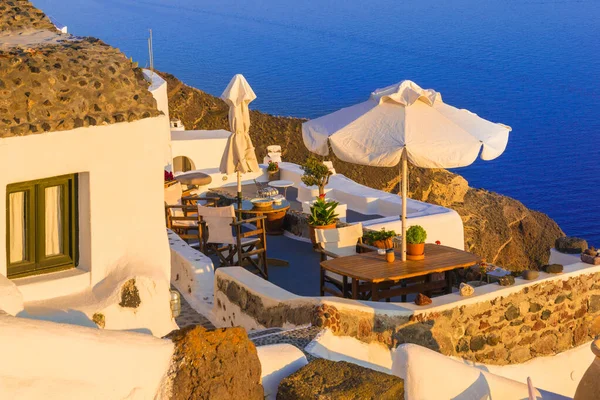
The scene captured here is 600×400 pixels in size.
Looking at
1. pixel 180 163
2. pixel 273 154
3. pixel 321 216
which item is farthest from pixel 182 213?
pixel 180 163

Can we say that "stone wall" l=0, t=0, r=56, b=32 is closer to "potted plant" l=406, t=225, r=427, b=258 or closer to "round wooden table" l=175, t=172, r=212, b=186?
"potted plant" l=406, t=225, r=427, b=258

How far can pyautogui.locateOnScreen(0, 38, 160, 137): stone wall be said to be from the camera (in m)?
7.43

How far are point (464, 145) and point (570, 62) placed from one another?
91.2 m

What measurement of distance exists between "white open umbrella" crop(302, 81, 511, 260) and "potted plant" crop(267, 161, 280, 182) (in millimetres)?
7741

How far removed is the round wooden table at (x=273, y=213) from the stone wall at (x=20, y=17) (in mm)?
5111

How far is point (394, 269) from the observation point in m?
10.7

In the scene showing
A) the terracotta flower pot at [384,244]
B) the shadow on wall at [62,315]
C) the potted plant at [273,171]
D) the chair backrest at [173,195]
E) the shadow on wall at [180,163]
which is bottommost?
the shadow on wall at [62,315]

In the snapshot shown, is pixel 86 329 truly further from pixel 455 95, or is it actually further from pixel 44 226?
pixel 455 95

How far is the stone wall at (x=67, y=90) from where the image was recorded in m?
7.43

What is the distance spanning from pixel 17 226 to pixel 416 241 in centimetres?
503

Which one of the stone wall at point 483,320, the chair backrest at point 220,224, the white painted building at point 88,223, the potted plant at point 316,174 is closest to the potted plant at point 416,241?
the stone wall at point 483,320

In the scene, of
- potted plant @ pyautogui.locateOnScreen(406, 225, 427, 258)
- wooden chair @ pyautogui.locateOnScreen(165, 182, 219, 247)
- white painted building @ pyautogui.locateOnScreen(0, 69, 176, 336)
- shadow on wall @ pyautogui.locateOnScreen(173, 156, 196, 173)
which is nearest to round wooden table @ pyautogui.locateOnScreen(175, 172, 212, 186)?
wooden chair @ pyautogui.locateOnScreen(165, 182, 219, 247)

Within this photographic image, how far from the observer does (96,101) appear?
25.9ft

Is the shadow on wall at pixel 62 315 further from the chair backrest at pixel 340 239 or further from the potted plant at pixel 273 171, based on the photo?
the potted plant at pixel 273 171
